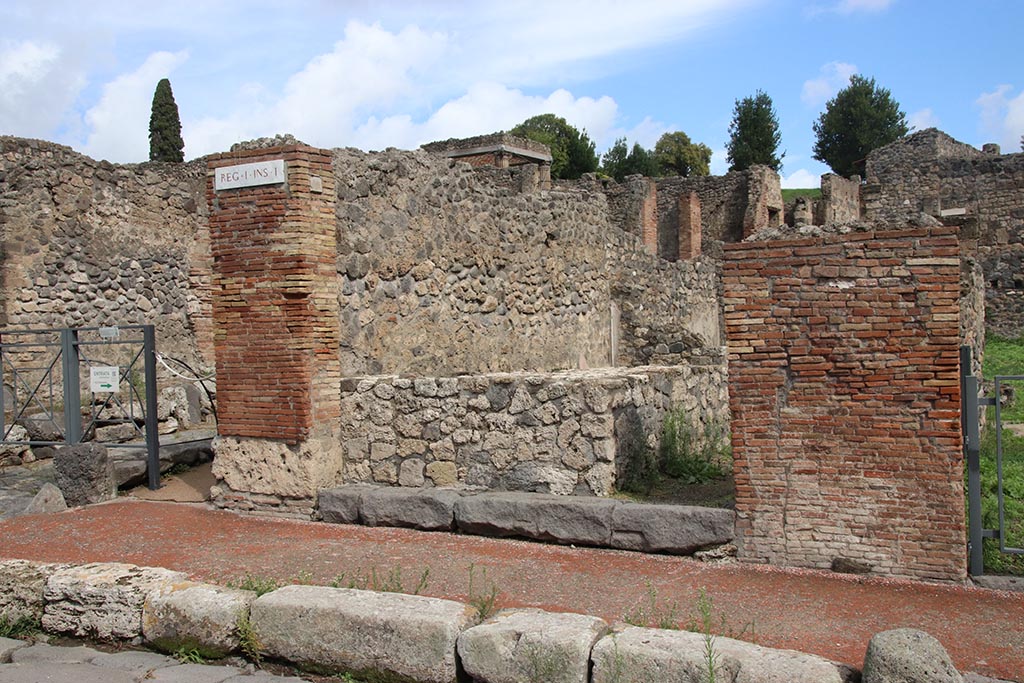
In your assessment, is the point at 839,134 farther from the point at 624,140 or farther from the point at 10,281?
the point at 10,281

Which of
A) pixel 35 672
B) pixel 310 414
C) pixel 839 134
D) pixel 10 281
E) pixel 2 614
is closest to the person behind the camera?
pixel 35 672

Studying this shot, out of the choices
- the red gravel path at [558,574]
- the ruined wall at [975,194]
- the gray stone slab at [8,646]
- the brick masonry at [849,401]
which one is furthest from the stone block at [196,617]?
the ruined wall at [975,194]

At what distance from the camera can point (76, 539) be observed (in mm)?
6934

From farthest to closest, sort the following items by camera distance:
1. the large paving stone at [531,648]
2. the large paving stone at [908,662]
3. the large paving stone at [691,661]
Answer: the large paving stone at [531,648] < the large paving stone at [691,661] < the large paving stone at [908,662]

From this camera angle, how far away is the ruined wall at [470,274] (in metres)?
8.27

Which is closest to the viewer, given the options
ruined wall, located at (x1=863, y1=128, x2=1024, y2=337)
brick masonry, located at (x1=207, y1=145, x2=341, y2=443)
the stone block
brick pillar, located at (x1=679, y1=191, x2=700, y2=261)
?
the stone block

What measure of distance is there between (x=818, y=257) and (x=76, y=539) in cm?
587

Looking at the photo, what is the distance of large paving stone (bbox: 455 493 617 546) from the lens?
20.6ft

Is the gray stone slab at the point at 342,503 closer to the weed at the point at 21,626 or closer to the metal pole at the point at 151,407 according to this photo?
the metal pole at the point at 151,407

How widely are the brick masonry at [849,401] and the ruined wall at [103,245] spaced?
1105 centimetres

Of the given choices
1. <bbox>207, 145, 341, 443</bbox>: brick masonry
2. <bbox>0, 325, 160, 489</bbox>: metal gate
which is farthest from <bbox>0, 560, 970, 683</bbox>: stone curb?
<bbox>0, 325, 160, 489</bbox>: metal gate

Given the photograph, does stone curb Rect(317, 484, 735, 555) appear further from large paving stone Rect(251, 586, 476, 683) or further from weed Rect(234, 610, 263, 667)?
weed Rect(234, 610, 263, 667)


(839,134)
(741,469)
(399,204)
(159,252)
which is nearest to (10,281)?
(159,252)

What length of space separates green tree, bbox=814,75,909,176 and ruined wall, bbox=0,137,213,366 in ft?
164
